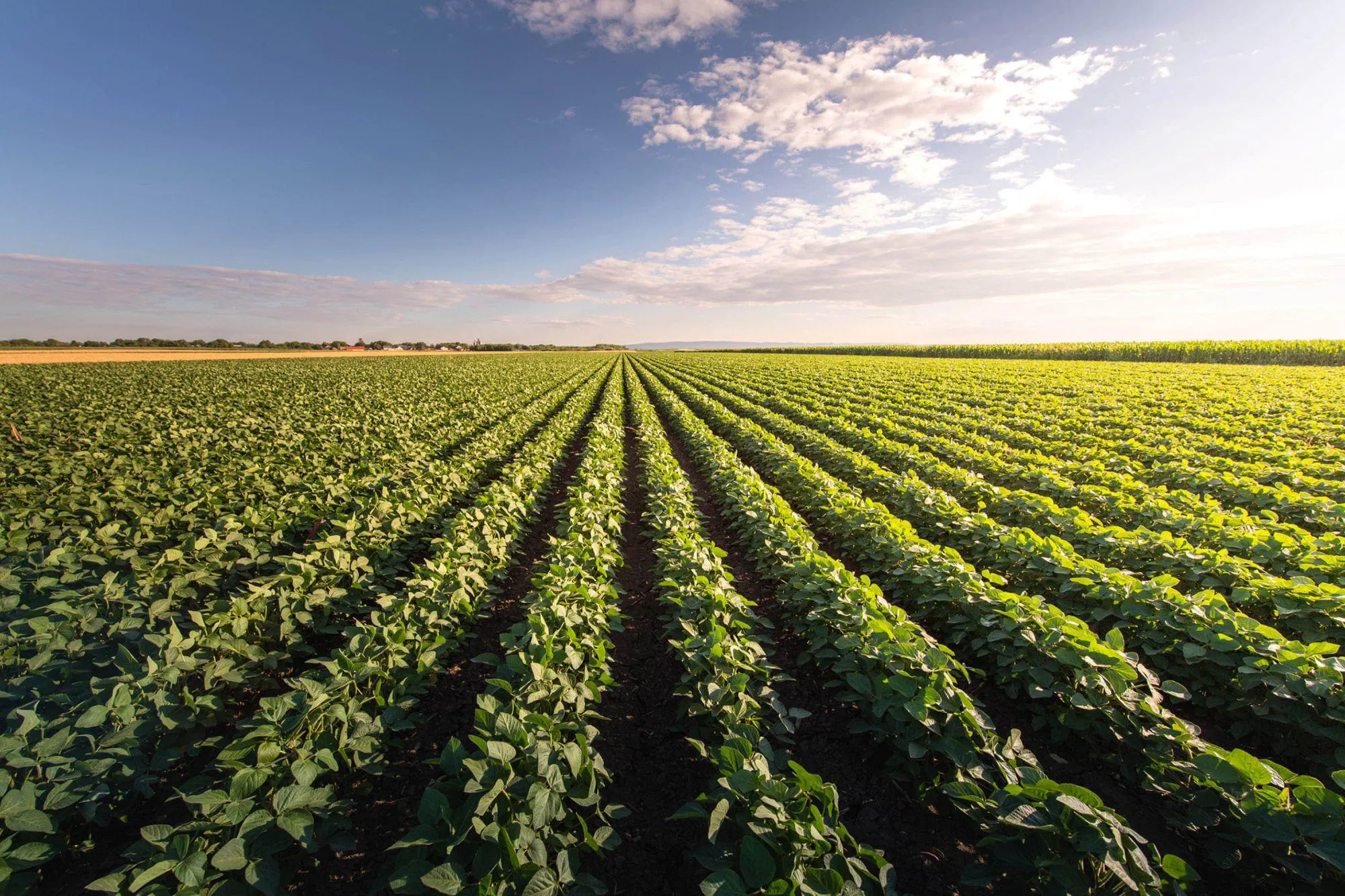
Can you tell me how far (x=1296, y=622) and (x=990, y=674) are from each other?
269 centimetres

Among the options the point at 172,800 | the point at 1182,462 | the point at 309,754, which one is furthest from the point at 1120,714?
the point at 1182,462

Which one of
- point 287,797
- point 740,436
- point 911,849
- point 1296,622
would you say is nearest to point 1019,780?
point 911,849

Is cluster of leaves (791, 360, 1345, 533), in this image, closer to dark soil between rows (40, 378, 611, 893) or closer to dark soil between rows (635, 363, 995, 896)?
dark soil between rows (635, 363, 995, 896)

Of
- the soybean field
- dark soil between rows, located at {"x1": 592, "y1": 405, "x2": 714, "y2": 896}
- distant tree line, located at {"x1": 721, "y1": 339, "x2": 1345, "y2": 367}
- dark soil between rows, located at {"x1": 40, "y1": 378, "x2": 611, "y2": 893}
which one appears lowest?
dark soil between rows, located at {"x1": 592, "y1": 405, "x2": 714, "y2": 896}

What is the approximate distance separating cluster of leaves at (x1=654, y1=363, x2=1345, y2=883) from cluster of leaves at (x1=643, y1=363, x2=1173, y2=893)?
1.48ft

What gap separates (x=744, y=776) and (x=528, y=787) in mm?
1202

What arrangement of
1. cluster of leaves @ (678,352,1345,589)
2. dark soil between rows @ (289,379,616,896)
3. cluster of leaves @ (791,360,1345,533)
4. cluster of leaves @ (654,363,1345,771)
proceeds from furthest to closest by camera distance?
cluster of leaves @ (791,360,1345,533), cluster of leaves @ (678,352,1345,589), cluster of leaves @ (654,363,1345,771), dark soil between rows @ (289,379,616,896)

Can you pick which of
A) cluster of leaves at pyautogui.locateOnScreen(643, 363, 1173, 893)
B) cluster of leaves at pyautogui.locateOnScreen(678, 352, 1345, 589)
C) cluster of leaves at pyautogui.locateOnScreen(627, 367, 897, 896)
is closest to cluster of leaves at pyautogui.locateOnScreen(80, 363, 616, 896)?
cluster of leaves at pyautogui.locateOnScreen(627, 367, 897, 896)

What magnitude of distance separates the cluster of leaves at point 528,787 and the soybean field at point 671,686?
2 cm

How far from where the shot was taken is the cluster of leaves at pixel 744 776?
87.0 inches

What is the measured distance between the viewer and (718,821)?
2.39m

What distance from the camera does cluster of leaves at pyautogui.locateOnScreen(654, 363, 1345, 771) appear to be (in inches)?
137

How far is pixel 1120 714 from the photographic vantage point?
341 cm

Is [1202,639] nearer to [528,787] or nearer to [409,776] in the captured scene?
[528,787]
